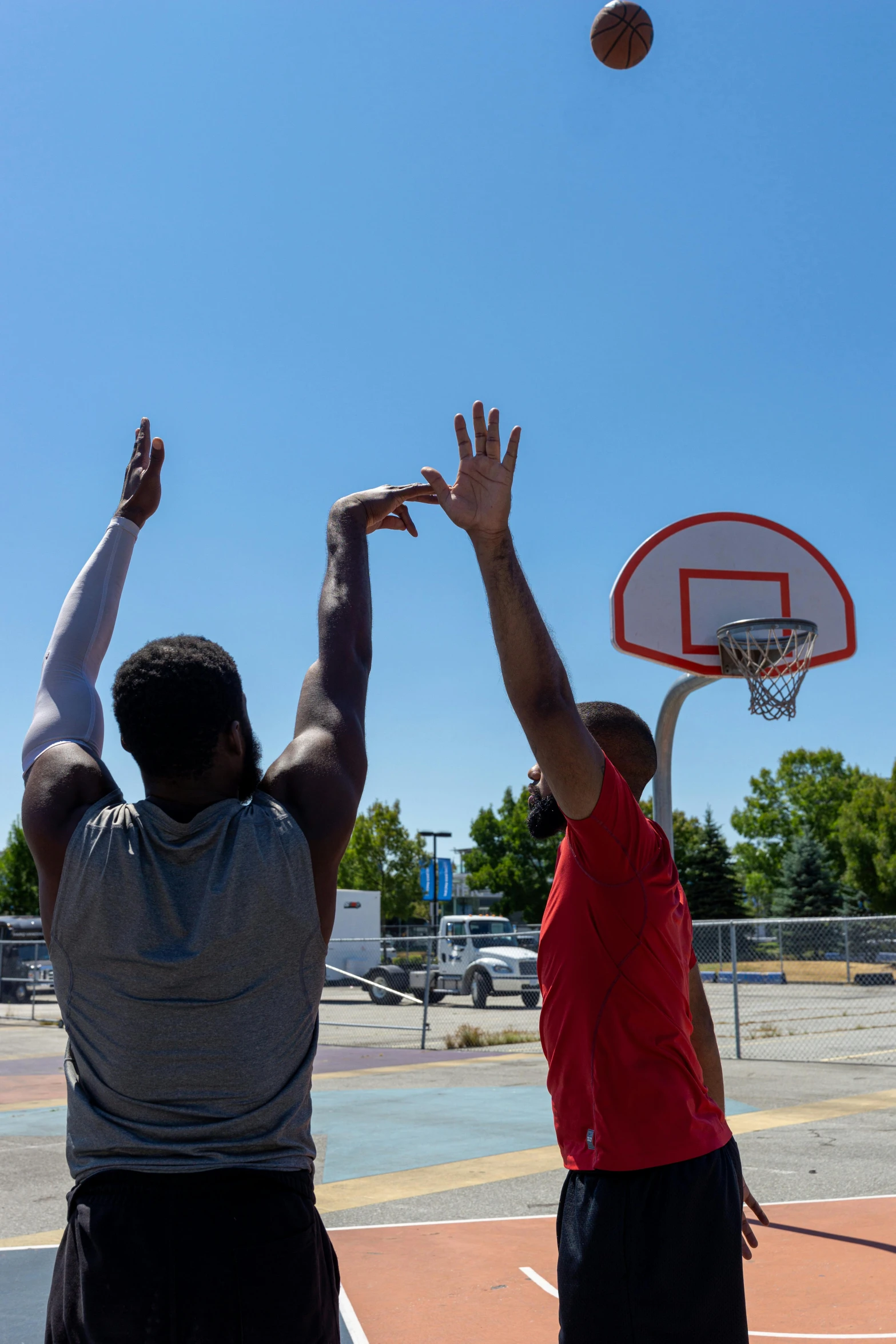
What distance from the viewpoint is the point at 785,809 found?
73.4 metres

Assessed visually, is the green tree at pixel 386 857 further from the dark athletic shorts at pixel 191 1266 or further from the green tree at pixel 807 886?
the dark athletic shorts at pixel 191 1266

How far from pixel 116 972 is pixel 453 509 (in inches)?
48.3

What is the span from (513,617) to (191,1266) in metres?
1.41

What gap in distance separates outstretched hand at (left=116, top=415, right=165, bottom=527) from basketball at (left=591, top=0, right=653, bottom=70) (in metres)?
6.83

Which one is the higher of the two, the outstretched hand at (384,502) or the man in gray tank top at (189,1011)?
the outstretched hand at (384,502)

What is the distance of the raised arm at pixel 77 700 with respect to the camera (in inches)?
74.0

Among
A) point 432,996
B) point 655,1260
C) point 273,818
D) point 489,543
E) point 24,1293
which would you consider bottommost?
point 432,996

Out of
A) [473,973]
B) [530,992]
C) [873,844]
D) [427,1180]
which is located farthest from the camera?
[873,844]

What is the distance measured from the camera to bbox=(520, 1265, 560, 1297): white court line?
532cm

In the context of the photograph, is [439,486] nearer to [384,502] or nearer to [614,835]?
[384,502]

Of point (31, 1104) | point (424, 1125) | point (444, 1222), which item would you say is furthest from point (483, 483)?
point (31, 1104)

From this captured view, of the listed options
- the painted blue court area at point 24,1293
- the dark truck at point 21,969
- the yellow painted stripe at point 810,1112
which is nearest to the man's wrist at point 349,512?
the painted blue court area at point 24,1293

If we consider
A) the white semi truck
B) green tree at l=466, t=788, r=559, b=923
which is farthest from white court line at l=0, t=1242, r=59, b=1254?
green tree at l=466, t=788, r=559, b=923

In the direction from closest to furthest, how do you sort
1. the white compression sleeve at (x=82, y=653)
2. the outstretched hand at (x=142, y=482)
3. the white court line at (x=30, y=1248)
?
the white compression sleeve at (x=82, y=653) → the outstretched hand at (x=142, y=482) → the white court line at (x=30, y=1248)
